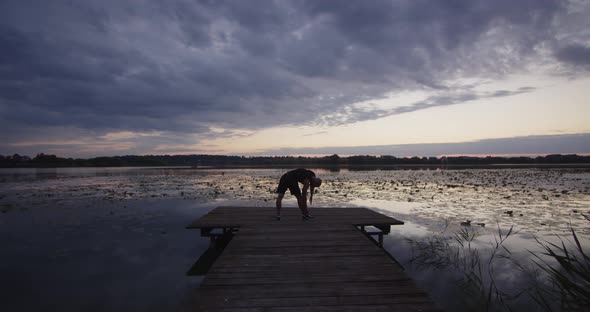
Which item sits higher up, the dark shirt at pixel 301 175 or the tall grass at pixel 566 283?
the dark shirt at pixel 301 175

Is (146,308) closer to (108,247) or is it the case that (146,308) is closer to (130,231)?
(108,247)

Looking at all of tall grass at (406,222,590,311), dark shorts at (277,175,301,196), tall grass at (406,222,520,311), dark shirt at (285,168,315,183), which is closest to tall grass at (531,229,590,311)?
tall grass at (406,222,590,311)

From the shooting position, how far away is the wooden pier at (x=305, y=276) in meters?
3.97

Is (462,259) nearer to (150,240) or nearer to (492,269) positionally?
(492,269)

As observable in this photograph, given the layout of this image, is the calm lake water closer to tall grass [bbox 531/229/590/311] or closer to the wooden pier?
tall grass [bbox 531/229/590/311]

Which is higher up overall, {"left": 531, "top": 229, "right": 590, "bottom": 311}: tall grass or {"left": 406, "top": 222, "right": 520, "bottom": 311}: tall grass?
{"left": 531, "top": 229, "right": 590, "bottom": 311}: tall grass

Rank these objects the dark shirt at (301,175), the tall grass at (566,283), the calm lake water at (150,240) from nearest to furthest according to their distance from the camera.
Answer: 1. the tall grass at (566,283)
2. the calm lake water at (150,240)
3. the dark shirt at (301,175)

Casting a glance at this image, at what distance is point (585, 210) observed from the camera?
521 inches

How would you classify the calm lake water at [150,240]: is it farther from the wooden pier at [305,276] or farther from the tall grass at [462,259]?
the wooden pier at [305,276]

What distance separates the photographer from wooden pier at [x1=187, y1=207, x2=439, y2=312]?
397 centimetres

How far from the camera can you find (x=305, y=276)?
16.0 ft

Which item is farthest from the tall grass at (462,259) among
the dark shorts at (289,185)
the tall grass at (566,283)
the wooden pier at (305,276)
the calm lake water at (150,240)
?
the dark shorts at (289,185)

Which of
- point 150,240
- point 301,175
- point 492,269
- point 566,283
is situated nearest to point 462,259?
point 492,269

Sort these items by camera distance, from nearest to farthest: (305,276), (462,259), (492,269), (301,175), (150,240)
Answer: (305,276) → (492,269) → (462,259) → (301,175) → (150,240)
